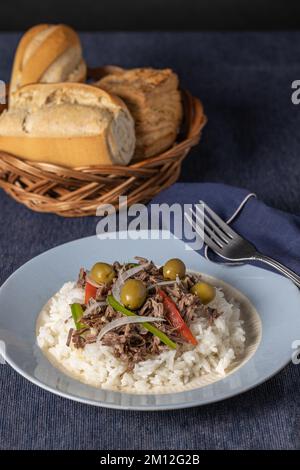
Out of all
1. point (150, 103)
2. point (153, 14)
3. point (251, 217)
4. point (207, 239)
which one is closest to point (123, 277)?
point (207, 239)

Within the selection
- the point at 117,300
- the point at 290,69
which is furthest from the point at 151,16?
the point at 117,300

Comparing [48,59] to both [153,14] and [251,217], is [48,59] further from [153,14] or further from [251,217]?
[153,14]

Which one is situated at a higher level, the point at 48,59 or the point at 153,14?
the point at 48,59

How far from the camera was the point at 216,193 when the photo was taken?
86.4 inches

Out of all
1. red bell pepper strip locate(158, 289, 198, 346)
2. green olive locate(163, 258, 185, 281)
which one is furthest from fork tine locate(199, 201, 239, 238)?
red bell pepper strip locate(158, 289, 198, 346)

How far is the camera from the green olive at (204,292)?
5.36 ft

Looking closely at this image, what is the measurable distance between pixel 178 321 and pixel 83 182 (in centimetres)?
78

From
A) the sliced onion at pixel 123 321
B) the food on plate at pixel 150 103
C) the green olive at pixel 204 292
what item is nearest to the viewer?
the sliced onion at pixel 123 321

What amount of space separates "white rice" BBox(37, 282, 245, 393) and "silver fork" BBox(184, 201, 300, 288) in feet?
0.78

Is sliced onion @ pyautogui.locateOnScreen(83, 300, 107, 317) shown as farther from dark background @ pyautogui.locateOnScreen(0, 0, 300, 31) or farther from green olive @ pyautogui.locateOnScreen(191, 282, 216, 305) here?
dark background @ pyautogui.locateOnScreen(0, 0, 300, 31)

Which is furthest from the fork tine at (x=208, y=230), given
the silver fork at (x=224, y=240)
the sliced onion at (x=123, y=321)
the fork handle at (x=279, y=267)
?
the sliced onion at (x=123, y=321)

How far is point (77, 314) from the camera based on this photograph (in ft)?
5.24

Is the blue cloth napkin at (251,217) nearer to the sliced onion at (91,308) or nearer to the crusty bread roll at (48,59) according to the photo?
the sliced onion at (91,308)

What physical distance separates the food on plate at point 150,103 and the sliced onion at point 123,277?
719 mm
